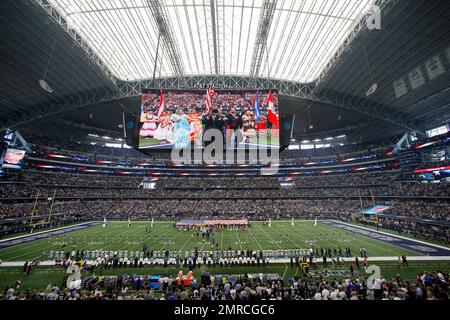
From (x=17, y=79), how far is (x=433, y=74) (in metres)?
57.9

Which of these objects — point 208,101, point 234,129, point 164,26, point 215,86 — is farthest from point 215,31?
point 234,129

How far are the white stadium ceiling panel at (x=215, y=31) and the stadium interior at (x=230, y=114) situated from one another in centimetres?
20

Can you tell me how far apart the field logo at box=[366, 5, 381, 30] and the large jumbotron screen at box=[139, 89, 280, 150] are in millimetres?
13736

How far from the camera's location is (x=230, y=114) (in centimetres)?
2009

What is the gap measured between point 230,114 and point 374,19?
18799mm

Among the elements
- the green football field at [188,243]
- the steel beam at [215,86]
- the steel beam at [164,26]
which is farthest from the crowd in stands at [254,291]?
the steel beam at [215,86]

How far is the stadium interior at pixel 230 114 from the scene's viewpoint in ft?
50.2

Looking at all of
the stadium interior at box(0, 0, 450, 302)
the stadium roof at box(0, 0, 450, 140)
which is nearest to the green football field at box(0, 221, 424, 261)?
the stadium interior at box(0, 0, 450, 302)

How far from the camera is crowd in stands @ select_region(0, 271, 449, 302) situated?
376 inches

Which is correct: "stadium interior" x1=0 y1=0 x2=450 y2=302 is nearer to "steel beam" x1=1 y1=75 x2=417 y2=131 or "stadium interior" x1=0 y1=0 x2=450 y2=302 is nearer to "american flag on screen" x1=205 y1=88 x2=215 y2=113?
"american flag on screen" x1=205 y1=88 x2=215 y2=113

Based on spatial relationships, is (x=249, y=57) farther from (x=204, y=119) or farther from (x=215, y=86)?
(x=204, y=119)

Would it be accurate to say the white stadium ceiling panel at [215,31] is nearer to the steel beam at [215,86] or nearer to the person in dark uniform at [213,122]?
the steel beam at [215,86]
